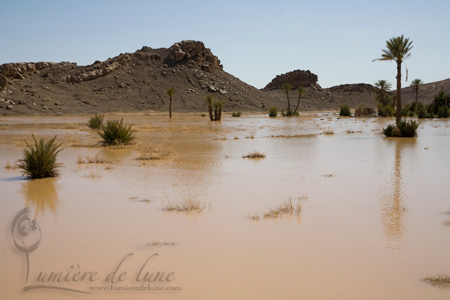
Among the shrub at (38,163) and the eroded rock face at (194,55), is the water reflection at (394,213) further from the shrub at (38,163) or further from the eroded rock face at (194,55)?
the eroded rock face at (194,55)

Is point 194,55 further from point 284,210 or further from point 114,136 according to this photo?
point 284,210

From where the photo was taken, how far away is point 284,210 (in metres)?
7.84

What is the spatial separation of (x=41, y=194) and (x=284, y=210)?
16.8 ft

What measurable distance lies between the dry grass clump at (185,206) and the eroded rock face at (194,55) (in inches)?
3814

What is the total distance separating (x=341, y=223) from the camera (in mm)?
7066

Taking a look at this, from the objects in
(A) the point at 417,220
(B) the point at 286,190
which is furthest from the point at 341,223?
(B) the point at 286,190

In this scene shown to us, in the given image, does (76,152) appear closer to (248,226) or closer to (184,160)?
(184,160)

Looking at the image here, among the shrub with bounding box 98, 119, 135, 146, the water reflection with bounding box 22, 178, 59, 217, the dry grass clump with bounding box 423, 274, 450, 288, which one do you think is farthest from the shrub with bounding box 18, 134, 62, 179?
the dry grass clump with bounding box 423, 274, 450, 288

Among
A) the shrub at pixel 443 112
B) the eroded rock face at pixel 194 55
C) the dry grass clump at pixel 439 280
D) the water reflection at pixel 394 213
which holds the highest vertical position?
the eroded rock face at pixel 194 55

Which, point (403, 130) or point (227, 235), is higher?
point (403, 130)

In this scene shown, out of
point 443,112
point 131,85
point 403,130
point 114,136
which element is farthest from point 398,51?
point 131,85

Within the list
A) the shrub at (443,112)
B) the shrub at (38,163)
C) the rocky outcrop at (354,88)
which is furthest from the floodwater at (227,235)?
the rocky outcrop at (354,88)

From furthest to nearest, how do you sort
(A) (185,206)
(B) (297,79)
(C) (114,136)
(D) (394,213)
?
(B) (297,79) < (C) (114,136) < (A) (185,206) < (D) (394,213)

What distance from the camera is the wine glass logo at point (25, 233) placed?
604 cm
